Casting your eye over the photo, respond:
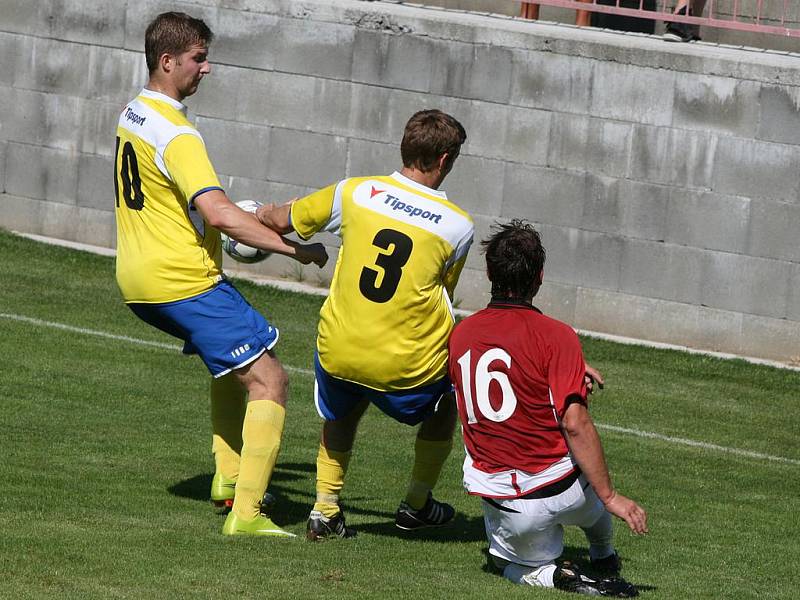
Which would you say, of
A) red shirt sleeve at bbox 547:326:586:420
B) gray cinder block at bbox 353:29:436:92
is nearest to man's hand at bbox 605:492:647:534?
red shirt sleeve at bbox 547:326:586:420

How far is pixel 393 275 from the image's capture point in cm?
577

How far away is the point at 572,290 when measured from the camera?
12.2 metres

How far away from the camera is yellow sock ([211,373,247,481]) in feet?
21.6

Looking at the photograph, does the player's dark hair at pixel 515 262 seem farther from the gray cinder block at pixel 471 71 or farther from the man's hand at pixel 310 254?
the gray cinder block at pixel 471 71

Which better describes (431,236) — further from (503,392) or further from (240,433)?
(240,433)

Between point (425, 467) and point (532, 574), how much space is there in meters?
0.93

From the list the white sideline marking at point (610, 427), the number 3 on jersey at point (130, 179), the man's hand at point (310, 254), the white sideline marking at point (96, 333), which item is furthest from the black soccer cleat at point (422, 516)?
the white sideline marking at point (96, 333)

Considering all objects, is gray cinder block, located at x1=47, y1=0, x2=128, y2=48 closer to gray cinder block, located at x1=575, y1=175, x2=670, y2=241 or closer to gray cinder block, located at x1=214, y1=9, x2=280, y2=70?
gray cinder block, located at x1=214, y1=9, x2=280, y2=70

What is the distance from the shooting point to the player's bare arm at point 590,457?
528cm

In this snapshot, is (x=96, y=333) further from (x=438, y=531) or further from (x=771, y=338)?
(x=771, y=338)

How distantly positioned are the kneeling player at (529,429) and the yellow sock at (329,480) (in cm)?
75

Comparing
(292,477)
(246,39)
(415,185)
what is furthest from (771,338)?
(415,185)

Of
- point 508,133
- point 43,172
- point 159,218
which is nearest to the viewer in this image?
point 159,218

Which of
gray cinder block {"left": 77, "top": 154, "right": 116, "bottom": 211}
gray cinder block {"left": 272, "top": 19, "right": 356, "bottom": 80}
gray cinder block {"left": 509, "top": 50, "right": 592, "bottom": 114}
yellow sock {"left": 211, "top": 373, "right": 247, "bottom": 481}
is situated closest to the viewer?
yellow sock {"left": 211, "top": 373, "right": 247, "bottom": 481}
